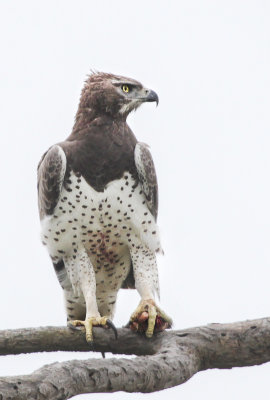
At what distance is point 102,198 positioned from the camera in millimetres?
8750

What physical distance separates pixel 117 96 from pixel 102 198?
1360 millimetres

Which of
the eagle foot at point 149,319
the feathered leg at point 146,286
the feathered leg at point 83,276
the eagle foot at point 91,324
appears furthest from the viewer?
the feathered leg at point 83,276

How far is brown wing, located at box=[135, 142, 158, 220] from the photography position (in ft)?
29.5

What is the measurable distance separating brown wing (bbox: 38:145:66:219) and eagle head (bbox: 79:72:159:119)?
77 cm

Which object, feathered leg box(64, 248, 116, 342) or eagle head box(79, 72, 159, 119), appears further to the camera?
eagle head box(79, 72, 159, 119)

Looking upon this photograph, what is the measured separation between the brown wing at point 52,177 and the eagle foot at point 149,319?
5.16ft

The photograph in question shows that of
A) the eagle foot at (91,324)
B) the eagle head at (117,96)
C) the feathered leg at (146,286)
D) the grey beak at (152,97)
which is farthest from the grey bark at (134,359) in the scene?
the grey beak at (152,97)

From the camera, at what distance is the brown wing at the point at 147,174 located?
9000mm

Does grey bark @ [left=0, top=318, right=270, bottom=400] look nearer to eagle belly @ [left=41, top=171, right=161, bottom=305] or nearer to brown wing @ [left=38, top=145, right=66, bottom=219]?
eagle belly @ [left=41, top=171, right=161, bottom=305]

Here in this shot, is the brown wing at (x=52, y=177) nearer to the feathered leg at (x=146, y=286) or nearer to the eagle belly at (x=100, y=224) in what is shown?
the eagle belly at (x=100, y=224)

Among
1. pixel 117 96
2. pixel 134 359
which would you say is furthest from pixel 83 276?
pixel 134 359

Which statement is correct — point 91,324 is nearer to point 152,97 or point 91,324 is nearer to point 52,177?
point 52,177

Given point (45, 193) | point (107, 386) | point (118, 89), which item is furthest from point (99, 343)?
point (118, 89)

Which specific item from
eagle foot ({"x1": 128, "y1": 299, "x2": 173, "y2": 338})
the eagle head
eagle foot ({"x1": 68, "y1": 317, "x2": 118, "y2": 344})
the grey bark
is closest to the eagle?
the eagle head
